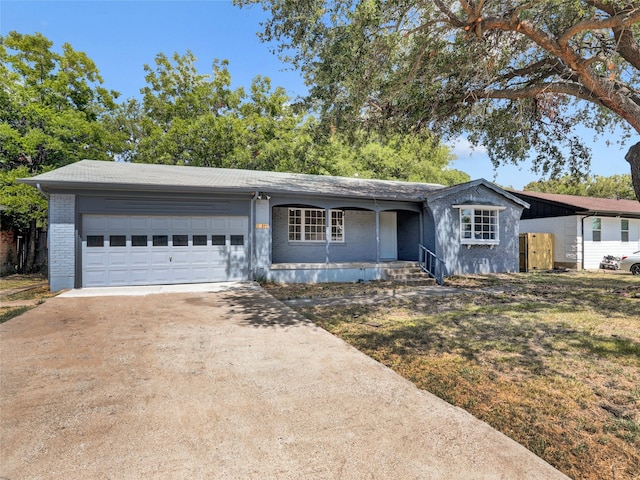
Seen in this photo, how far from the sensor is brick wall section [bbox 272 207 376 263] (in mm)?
13547

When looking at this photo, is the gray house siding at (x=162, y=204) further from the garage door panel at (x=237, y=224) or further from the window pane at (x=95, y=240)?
the window pane at (x=95, y=240)

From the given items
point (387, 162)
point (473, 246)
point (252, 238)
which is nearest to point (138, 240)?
point (252, 238)

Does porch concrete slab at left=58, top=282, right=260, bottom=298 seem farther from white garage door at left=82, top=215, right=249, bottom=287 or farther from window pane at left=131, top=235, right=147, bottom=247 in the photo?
window pane at left=131, top=235, right=147, bottom=247

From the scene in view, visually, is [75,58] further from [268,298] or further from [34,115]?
[268,298]

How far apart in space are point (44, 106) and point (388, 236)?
1717 centimetres

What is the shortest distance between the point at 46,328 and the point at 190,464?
5.22 metres

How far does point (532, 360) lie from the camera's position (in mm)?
4520

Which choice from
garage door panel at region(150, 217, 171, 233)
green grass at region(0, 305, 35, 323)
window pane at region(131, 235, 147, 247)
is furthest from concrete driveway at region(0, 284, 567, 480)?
garage door panel at region(150, 217, 171, 233)

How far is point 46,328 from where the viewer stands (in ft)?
19.0

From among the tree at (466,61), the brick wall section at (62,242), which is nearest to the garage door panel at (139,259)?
the brick wall section at (62,242)

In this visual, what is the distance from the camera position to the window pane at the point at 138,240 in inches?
415

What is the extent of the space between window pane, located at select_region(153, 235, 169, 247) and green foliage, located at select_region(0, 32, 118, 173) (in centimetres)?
896

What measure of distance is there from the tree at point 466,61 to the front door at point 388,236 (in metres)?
5.13

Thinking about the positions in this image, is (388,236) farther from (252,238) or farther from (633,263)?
(633,263)
